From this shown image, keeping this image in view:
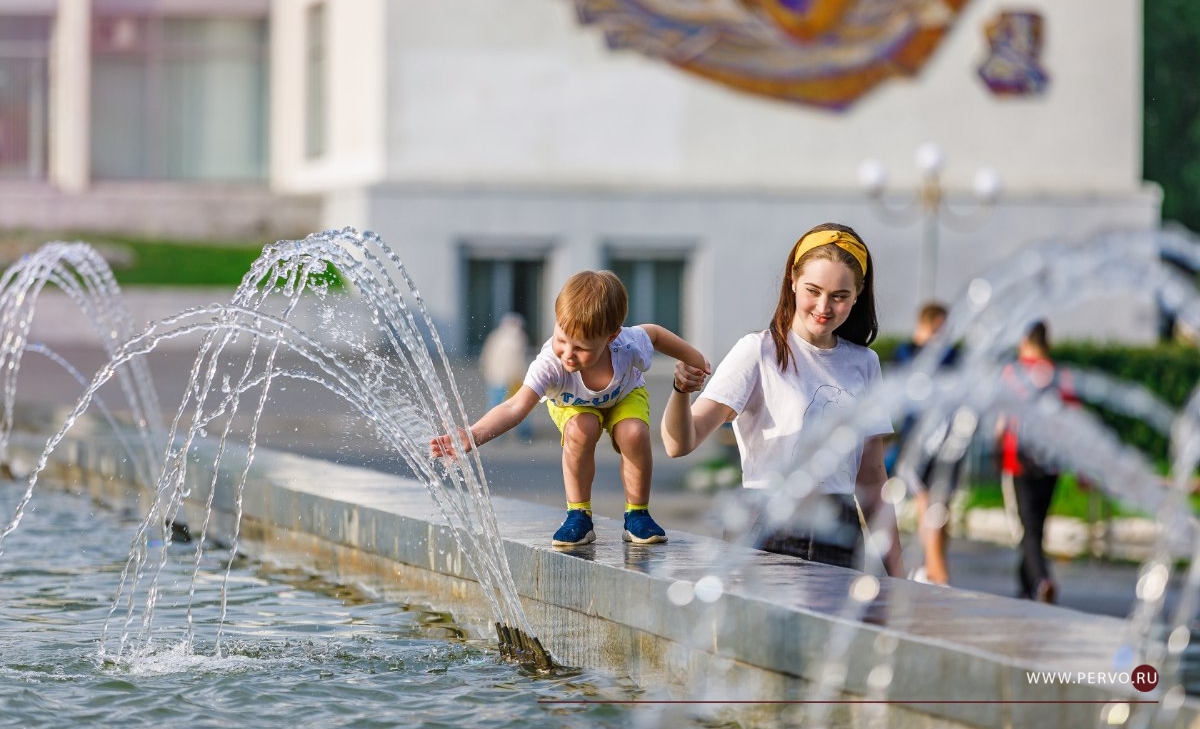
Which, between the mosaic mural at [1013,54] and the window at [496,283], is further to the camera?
the mosaic mural at [1013,54]

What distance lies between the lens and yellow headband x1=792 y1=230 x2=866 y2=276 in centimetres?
513

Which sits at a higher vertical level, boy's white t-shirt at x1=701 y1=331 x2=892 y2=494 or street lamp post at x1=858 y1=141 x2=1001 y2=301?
street lamp post at x1=858 y1=141 x2=1001 y2=301

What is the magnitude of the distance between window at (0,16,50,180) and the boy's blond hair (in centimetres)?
3328

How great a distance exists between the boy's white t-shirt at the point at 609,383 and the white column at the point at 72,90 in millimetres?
31509

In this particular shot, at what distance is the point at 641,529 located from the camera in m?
5.77

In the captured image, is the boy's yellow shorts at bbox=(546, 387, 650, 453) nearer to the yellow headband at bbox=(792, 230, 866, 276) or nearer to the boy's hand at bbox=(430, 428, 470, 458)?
the boy's hand at bbox=(430, 428, 470, 458)

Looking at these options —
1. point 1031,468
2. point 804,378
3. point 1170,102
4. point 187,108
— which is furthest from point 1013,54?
point 804,378

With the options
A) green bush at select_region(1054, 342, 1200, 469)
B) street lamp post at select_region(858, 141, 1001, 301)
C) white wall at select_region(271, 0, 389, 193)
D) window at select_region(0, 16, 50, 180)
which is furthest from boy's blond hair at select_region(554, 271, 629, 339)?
window at select_region(0, 16, 50, 180)

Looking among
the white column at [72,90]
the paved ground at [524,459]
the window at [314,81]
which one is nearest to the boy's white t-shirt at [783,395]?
the paved ground at [524,459]

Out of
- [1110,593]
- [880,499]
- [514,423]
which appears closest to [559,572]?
[514,423]

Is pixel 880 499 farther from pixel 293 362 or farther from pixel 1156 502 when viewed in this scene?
pixel 293 362

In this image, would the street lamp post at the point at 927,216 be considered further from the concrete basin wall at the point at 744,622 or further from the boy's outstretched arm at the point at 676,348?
the boy's outstretched arm at the point at 676,348

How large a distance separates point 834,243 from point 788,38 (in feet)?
82.5

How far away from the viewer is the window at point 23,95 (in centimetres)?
3622
